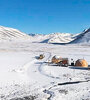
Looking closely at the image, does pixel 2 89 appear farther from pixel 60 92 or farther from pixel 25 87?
pixel 60 92

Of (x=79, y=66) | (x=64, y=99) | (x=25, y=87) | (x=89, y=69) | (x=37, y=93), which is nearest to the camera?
(x=64, y=99)

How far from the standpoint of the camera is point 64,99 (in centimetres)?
1653

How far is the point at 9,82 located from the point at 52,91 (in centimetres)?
588

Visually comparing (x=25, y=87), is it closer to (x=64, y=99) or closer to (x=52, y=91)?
(x=52, y=91)

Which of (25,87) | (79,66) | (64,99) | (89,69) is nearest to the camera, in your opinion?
(64,99)

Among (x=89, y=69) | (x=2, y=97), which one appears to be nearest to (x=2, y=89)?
(x=2, y=97)

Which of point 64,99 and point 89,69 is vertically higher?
point 89,69

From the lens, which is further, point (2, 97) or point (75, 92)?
point (75, 92)

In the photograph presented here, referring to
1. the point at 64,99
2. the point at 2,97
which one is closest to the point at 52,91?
the point at 64,99

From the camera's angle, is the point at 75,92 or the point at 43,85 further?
the point at 43,85

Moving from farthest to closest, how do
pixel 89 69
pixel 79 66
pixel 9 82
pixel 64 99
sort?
1. pixel 79 66
2. pixel 89 69
3. pixel 9 82
4. pixel 64 99

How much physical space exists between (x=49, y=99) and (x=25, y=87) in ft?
13.0

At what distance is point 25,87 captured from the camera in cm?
1970

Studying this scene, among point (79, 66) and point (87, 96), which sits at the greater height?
point (79, 66)
